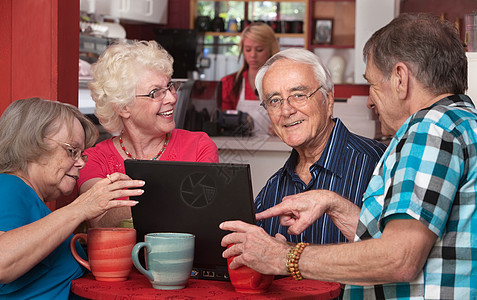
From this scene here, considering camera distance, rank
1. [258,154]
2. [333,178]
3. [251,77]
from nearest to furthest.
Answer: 1. [333,178]
2. [258,154]
3. [251,77]

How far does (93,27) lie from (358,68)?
111 inches

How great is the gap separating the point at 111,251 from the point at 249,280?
1.08ft

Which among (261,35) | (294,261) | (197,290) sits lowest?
(197,290)

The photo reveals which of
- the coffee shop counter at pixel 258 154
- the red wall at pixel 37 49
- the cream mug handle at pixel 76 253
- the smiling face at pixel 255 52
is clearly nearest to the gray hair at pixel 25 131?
the cream mug handle at pixel 76 253

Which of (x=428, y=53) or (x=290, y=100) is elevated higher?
(x=428, y=53)

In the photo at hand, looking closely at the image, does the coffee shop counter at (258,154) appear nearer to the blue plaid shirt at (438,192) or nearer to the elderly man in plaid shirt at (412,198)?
the elderly man in plaid shirt at (412,198)

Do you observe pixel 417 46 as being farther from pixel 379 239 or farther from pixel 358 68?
pixel 358 68

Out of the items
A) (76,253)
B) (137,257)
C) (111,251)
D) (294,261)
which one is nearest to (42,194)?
(76,253)

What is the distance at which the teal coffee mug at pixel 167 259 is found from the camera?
1.30m

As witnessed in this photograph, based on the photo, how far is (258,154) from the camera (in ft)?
14.3

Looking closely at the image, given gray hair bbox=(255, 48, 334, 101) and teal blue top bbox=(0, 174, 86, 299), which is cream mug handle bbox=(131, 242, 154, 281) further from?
gray hair bbox=(255, 48, 334, 101)

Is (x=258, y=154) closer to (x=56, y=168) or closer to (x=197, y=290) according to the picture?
(x=56, y=168)

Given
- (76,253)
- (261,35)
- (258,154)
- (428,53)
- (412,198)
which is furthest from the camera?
(261,35)

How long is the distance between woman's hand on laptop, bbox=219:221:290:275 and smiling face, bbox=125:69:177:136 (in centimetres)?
89
